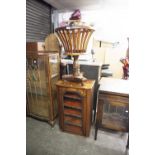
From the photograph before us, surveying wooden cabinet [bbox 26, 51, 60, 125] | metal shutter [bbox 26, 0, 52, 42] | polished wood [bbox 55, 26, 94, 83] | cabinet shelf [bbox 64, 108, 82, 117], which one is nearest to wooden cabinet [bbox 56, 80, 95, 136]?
cabinet shelf [bbox 64, 108, 82, 117]

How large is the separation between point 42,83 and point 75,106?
0.62 metres

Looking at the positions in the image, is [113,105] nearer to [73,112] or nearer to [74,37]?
[73,112]

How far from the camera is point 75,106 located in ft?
5.44

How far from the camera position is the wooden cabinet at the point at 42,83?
1.78 m

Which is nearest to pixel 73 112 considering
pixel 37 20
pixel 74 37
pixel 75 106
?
pixel 75 106

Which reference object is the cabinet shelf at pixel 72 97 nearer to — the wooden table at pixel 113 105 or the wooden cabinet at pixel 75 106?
the wooden cabinet at pixel 75 106

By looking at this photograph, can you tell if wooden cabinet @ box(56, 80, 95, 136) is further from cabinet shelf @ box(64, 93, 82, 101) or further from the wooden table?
the wooden table

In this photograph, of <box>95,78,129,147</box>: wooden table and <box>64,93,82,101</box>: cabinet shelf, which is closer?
<box>95,78,129,147</box>: wooden table

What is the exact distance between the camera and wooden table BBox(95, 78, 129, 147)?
1.43 metres

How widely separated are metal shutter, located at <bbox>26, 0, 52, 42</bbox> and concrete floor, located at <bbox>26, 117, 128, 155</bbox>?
1545 millimetres
